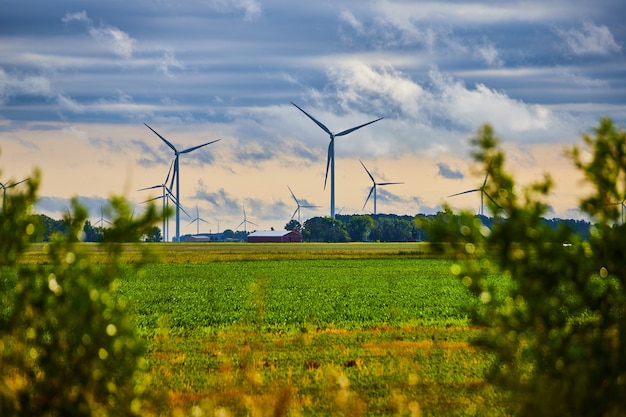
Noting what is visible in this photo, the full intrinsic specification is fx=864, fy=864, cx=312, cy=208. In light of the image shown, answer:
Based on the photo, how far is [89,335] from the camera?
864 centimetres

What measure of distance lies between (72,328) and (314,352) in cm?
1438

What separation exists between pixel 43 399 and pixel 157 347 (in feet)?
49.9

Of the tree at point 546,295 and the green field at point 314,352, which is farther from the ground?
the tree at point 546,295

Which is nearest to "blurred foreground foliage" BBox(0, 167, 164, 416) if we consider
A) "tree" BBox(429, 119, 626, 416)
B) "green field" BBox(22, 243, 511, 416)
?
"green field" BBox(22, 243, 511, 416)

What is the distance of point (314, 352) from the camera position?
22922 mm

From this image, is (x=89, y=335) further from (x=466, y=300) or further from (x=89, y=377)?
(x=466, y=300)

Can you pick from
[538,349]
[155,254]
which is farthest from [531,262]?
[155,254]

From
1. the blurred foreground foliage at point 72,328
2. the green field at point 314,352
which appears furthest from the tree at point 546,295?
the blurred foreground foliage at point 72,328

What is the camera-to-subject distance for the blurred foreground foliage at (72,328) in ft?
28.4

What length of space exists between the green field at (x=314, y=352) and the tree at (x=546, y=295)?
0.57 meters

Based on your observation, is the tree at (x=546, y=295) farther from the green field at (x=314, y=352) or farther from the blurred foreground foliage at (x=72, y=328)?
the blurred foreground foliage at (x=72, y=328)

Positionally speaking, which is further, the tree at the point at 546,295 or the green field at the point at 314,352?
the green field at the point at 314,352

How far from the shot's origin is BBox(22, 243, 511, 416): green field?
1596 centimetres

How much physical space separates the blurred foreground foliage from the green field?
0.44 m
